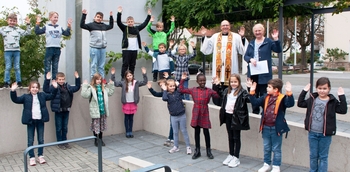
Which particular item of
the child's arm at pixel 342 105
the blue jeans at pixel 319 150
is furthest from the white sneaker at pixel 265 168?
the child's arm at pixel 342 105

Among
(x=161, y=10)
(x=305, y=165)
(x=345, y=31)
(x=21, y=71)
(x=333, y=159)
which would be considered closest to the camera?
(x=333, y=159)

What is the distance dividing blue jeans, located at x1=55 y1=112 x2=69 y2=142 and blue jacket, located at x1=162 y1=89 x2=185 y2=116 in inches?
87.6

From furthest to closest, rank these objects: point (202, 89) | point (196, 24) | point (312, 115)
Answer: point (196, 24) → point (202, 89) → point (312, 115)

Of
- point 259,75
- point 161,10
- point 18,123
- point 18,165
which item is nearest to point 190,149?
point 259,75

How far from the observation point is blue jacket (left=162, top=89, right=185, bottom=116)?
259 inches

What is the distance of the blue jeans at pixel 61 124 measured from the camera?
281 inches

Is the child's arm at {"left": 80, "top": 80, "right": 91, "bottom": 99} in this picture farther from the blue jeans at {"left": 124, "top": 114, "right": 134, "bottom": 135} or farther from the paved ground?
the blue jeans at {"left": 124, "top": 114, "right": 134, "bottom": 135}

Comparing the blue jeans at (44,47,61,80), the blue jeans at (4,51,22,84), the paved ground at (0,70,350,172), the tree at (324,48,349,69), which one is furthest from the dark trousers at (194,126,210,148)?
the tree at (324,48,349,69)

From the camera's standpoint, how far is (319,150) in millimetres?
4629

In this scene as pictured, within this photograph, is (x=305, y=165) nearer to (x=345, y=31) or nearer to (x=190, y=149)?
(x=190, y=149)

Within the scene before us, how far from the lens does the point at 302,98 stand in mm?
4816

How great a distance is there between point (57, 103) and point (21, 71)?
207 centimetres

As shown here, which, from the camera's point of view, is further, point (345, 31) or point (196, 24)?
point (345, 31)

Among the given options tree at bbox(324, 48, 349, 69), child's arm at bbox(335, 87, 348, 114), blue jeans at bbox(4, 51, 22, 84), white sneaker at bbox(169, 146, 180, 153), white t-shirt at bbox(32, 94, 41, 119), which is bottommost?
white sneaker at bbox(169, 146, 180, 153)
